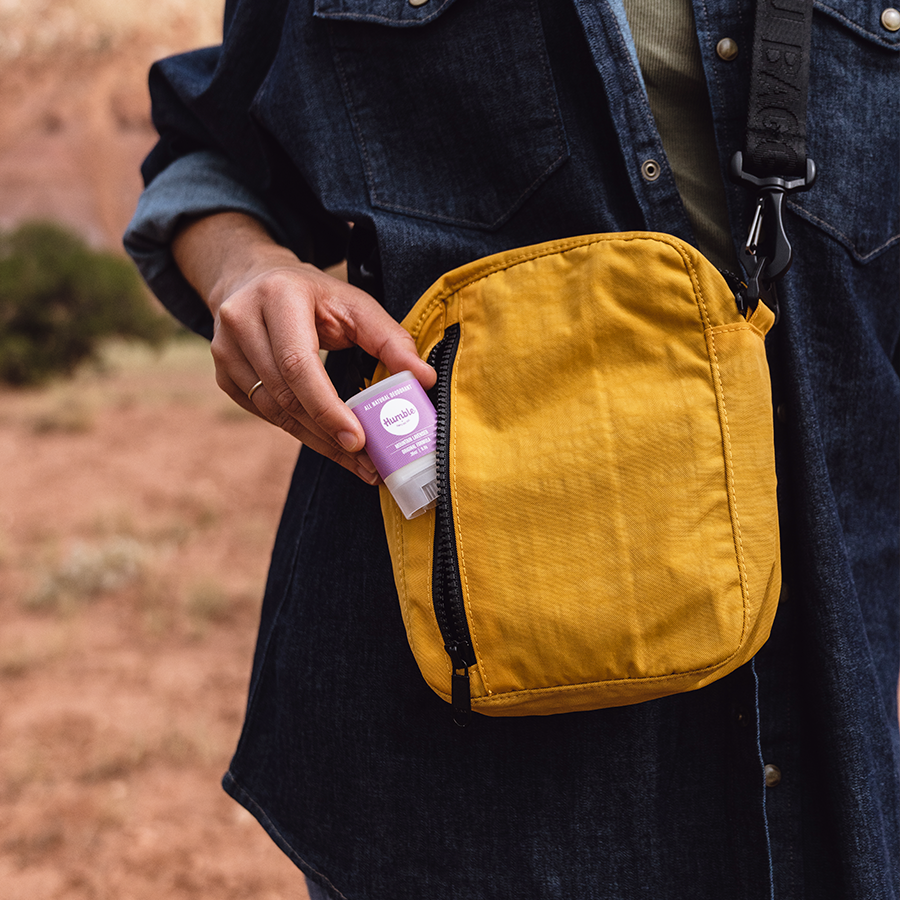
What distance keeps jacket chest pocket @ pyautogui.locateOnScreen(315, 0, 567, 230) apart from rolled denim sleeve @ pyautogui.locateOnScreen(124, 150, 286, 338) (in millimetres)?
213

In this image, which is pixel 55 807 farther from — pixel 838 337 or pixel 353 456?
pixel 838 337

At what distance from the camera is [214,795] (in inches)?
116

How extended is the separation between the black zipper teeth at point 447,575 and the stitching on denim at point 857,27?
1.74ft

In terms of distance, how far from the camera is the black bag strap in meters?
0.70

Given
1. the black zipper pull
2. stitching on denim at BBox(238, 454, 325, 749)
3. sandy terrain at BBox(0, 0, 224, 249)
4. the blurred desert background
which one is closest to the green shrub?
the blurred desert background

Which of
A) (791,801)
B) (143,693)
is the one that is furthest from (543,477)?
(143,693)

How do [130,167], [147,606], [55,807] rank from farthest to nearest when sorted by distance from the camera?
[130,167], [147,606], [55,807]

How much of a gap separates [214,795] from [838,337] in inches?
114

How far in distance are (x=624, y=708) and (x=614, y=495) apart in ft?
0.84

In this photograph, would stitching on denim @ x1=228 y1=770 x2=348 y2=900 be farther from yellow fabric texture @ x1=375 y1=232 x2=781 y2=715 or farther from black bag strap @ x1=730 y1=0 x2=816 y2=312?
black bag strap @ x1=730 y1=0 x2=816 y2=312

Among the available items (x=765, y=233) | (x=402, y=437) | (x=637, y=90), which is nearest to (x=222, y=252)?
(x=402, y=437)

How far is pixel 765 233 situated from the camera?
0.71 m

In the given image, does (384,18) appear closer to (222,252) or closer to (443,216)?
(443,216)

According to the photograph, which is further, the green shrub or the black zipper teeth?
the green shrub
